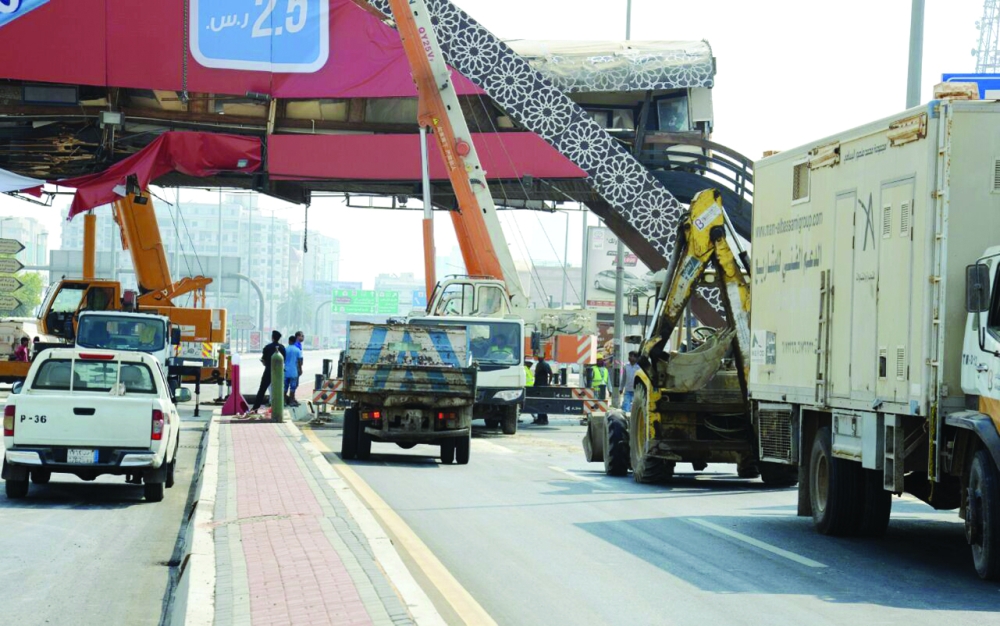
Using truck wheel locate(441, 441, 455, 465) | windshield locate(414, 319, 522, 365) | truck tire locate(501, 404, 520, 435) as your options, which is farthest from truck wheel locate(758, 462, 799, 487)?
truck tire locate(501, 404, 520, 435)

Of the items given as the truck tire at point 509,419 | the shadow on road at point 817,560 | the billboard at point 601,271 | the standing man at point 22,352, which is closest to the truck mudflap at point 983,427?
the shadow on road at point 817,560

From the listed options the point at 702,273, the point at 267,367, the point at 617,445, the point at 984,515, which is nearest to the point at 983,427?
the point at 984,515

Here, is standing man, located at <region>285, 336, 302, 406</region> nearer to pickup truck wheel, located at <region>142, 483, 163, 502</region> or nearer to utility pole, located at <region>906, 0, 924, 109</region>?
pickup truck wheel, located at <region>142, 483, 163, 502</region>

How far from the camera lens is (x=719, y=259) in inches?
793

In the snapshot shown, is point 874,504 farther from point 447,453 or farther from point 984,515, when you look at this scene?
point 447,453

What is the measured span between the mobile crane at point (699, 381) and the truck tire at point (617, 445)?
351mm

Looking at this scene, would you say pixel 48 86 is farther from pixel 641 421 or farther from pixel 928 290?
pixel 928 290

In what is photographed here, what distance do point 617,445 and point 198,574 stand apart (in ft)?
41.1

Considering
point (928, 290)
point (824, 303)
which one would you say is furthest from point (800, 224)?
point (928, 290)

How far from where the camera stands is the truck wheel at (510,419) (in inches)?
1268

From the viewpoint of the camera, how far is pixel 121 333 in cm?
3175

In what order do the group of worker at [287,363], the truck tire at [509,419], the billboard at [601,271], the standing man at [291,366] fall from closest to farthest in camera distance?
the truck tire at [509,419]
the group of worker at [287,363]
the standing man at [291,366]
the billboard at [601,271]

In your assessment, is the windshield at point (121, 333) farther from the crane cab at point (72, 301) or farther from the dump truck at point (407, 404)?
the dump truck at point (407, 404)

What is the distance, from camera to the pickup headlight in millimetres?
31453
